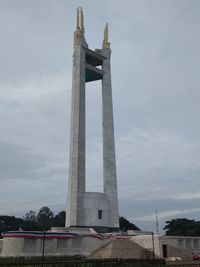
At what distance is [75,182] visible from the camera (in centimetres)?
4503

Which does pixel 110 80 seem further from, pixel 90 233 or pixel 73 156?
pixel 90 233

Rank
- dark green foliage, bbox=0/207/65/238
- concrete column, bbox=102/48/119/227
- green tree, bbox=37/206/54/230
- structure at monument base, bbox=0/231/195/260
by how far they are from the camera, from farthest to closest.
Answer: green tree, bbox=37/206/54/230, dark green foliage, bbox=0/207/65/238, concrete column, bbox=102/48/119/227, structure at monument base, bbox=0/231/195/260

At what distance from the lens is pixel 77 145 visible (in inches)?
1829

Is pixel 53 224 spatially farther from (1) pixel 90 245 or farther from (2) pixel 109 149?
(1) pixel 90 245

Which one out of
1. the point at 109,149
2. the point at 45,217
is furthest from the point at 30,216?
the point at 109,149

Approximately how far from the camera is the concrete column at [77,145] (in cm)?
4419

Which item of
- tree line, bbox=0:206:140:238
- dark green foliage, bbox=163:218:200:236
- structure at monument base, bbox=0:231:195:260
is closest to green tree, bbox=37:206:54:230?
tree line, bbox=0:206:140:238

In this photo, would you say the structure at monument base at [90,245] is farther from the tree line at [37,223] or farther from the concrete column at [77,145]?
the tree line at [37,223]

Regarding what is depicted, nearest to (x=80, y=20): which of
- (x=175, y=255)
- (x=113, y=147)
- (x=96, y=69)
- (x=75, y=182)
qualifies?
(x=96, y=69)

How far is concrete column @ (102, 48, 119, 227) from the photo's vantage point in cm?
4702

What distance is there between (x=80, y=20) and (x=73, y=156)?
2166 cm

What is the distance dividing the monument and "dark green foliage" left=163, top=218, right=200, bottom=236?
2101 centimetres

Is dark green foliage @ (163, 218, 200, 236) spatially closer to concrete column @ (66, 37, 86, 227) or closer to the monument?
the monument

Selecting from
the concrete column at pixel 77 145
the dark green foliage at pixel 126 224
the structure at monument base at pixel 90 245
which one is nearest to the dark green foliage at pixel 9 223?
the dark green foliage at pixel 126 224
